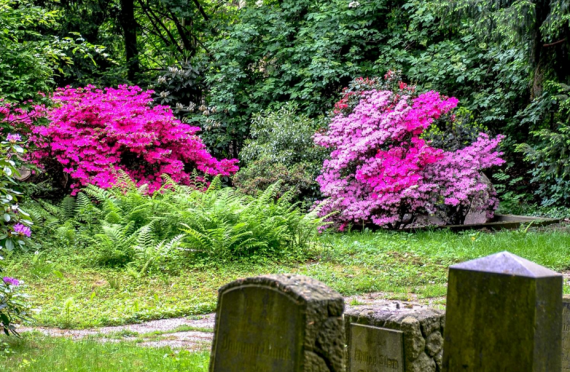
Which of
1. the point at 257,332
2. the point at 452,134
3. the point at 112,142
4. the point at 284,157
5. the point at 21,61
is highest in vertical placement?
the point at 21,61

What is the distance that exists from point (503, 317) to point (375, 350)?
1440 millimetres

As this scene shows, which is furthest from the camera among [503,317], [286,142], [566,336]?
[286,142]

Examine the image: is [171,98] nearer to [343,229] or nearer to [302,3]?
[302,3]

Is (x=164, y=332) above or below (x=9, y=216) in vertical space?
below

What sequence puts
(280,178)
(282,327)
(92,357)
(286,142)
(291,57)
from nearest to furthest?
(282,327) → (92,357) → (280,178) → (286,142) → (291,57)

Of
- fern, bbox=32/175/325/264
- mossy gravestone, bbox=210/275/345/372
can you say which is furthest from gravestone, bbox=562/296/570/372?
fern, bbox=32/175/325/264

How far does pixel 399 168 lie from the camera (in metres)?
11.3

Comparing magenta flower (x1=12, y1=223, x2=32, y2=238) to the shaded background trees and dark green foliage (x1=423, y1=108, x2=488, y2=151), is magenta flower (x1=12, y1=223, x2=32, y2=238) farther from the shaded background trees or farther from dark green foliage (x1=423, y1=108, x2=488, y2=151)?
dark green foliage (x1=423, y1=108, x2=488, y2=151)

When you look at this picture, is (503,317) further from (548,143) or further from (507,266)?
(548,143)

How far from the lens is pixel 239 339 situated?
2.98m

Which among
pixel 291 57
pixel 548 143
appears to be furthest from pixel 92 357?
pixel 291 57

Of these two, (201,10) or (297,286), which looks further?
(201,10)

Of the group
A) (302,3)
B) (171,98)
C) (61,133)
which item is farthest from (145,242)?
(302,3)

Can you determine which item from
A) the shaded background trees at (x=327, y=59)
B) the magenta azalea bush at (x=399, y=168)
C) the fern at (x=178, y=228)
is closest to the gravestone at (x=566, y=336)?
the fern at (x=178, y=228)
